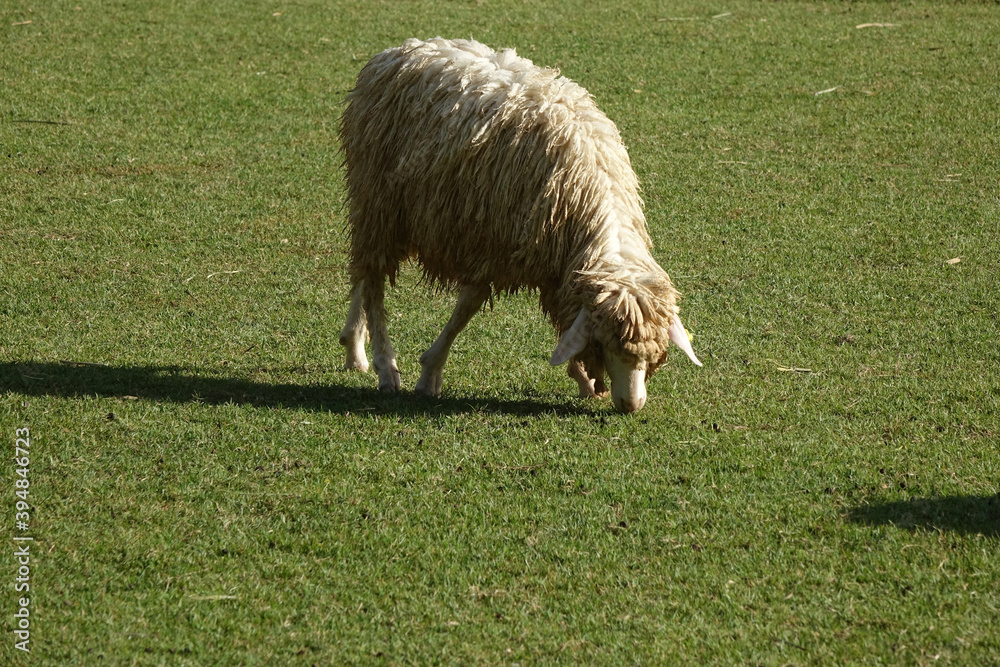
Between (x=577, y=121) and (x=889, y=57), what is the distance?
32.4ft

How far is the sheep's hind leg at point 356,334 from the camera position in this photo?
700cm

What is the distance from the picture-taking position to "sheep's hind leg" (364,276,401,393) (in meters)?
6.69

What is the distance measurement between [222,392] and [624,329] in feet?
8.15

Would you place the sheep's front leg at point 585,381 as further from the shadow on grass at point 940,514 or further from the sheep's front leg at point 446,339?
the shadow on grass at point 940,514

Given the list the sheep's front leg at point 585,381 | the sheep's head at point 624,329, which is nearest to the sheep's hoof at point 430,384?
the sheep's front leg at point 585,381

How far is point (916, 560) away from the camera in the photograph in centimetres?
474

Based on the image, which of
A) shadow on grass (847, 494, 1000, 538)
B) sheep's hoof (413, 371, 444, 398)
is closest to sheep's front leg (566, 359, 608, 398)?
sheep's hoof (413, 371, 444, 398)

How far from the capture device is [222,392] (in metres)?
6.48

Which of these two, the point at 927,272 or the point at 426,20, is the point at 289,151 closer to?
the point at 426,20

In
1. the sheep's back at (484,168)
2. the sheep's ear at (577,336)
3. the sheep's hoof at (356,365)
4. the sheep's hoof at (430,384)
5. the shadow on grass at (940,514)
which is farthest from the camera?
the sheep's hoof at (356,365)

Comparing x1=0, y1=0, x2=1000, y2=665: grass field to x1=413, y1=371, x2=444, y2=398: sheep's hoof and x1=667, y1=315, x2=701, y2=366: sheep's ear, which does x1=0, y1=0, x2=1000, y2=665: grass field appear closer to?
x1=413, y1=371, x2=444, y2=398: sheep's hoof

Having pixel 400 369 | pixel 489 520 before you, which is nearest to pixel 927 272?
pixel 400 369

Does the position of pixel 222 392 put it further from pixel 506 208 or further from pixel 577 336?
pixel 577 336

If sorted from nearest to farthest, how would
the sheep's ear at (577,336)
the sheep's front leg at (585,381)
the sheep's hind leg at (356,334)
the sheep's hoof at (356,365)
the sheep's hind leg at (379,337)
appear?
the sheep's ear at (577,336) → the sheep's front leg at (585,381) → the sheep's hind leg at (379,337) → the sheep's hind leg at (356,334) → the sheep's hoof at (356,365)
